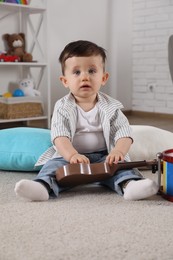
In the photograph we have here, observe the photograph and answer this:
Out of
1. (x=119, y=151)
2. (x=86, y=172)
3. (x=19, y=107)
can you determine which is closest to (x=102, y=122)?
(x=119, y=151)

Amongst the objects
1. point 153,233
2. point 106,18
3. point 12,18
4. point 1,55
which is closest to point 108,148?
point 153,233

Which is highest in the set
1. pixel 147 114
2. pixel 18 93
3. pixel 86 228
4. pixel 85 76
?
pixel 85 76

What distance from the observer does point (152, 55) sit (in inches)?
140

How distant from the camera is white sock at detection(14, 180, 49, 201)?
1.11 metres

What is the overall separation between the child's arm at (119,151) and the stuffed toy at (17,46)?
172 centimetres

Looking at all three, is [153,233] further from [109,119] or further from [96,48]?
[96,48]

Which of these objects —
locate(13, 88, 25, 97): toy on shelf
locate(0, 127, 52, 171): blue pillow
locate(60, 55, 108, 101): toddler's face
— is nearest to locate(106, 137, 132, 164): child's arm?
locate(60, 55, 108, 101): toddler's face

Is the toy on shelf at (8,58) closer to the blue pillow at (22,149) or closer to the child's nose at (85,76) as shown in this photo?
the blue pillow at (22,149)

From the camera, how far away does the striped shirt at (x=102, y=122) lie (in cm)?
134

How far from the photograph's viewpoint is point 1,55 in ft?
9.09

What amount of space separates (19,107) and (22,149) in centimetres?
134

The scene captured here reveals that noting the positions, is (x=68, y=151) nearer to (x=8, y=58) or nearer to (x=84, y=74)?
(x=84, y=74)

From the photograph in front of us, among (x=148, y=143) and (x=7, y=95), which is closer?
(x=148, y=143)

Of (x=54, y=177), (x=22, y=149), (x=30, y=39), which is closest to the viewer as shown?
(x=54, y=177)
